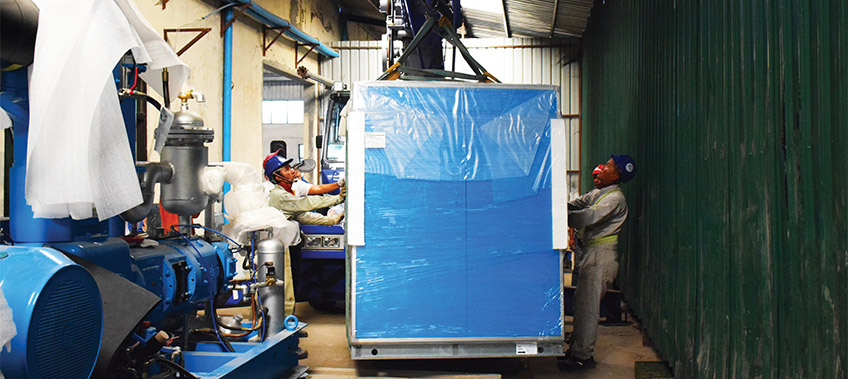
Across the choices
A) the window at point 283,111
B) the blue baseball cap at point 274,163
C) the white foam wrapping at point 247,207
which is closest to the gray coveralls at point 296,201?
the blue baseball cap at point 274,163

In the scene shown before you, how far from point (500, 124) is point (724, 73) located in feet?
5.18

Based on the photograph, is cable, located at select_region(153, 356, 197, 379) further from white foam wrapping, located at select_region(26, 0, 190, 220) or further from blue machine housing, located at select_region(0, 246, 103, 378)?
white foam wrapping, located at select_region(26, 0, 190, 220)

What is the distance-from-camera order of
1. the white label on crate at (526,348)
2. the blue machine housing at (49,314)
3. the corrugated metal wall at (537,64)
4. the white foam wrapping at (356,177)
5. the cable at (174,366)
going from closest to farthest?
1. the blue machine housing at (49,314)
2. the cable at (174,366)
3. the white foam wrapping at (356,177)
4. the white label on crate at (526,348)
5. the corrugated metal wall at (537,64)

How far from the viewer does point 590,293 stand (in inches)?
225

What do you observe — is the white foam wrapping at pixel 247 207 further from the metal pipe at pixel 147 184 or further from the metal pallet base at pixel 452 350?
the metal pallet base at pixel 452 350

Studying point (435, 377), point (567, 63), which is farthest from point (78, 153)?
point (567, 63)

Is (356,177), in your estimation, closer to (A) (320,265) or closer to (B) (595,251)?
(B) (595,251)

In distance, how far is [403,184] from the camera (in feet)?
15.7

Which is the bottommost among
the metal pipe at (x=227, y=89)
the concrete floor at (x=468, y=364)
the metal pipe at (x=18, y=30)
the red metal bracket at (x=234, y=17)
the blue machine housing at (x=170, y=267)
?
the concrete floor at (x=468, y=364)

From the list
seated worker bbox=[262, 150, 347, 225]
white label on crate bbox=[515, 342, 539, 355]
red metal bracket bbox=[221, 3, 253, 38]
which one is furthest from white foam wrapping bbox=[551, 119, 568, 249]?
red metal bracket bbox=[221, 3, 253, 38]

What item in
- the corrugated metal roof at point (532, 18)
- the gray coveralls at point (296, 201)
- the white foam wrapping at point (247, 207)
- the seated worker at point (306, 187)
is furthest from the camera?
the corrugated metal roof at point (532, 18)

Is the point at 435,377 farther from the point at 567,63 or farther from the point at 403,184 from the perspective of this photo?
the point at 567,63

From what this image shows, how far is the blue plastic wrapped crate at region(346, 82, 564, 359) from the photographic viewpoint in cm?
476

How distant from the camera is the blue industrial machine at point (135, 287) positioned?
2344mm
